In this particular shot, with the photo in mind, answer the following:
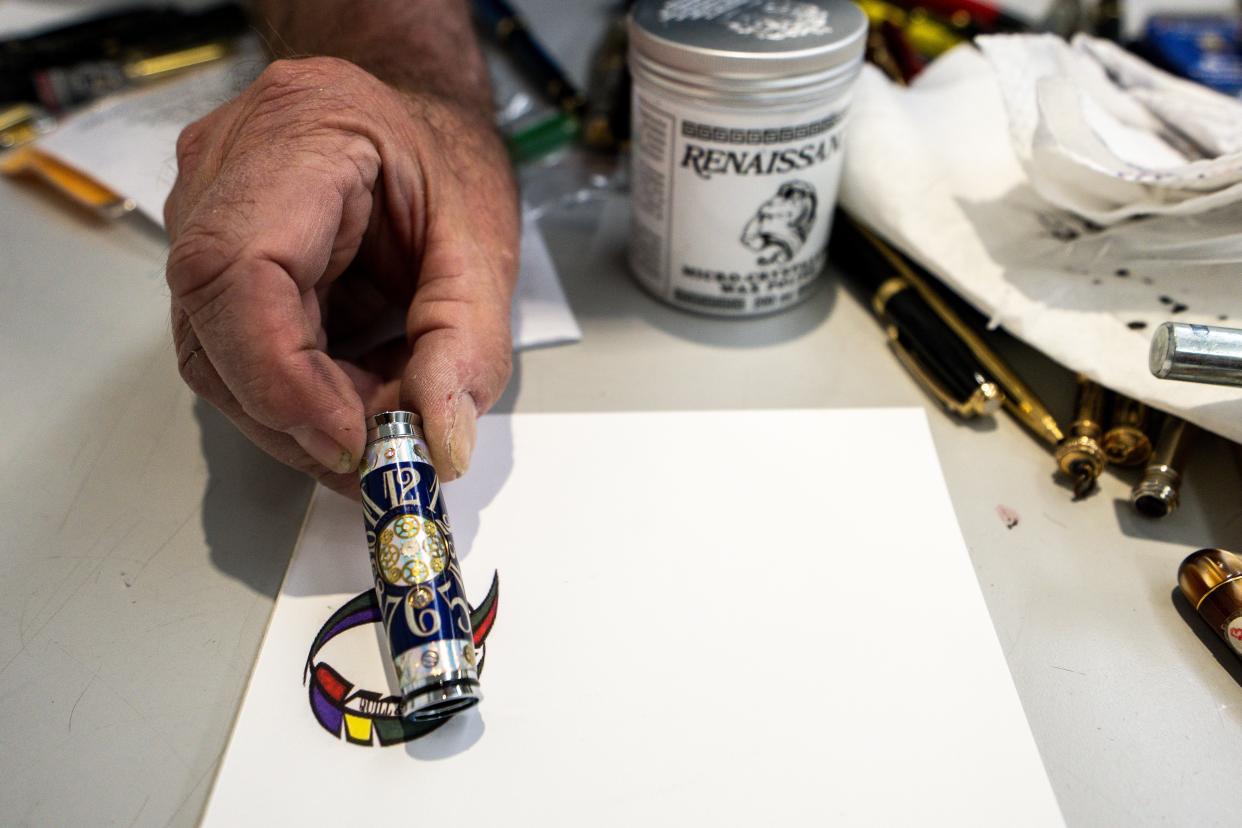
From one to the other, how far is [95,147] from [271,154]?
→ 41 centimetres

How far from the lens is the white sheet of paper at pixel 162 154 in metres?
0.56

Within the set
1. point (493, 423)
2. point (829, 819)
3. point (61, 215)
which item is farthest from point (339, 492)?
point (61, 215)

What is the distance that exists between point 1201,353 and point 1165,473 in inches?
3.1

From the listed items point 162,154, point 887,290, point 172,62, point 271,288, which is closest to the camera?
point 271,288

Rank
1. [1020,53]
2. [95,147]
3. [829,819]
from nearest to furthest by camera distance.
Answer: [829,819] → [1020,53] → [95,147]

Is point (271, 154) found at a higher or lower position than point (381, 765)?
higher

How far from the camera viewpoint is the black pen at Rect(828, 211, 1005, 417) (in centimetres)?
49

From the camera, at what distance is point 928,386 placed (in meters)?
0.53

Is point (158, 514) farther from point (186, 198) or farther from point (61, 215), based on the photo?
point (61, 215)

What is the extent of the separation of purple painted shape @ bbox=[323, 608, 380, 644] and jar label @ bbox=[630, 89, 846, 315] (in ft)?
0.97

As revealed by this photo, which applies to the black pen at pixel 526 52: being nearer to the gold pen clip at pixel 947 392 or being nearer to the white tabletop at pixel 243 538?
the white tabletop at pixel 243 538

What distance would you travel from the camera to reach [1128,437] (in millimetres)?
464

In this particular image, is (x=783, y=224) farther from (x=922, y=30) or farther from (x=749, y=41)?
(x=922, y=30)

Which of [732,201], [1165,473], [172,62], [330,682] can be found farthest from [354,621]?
[172,62]
